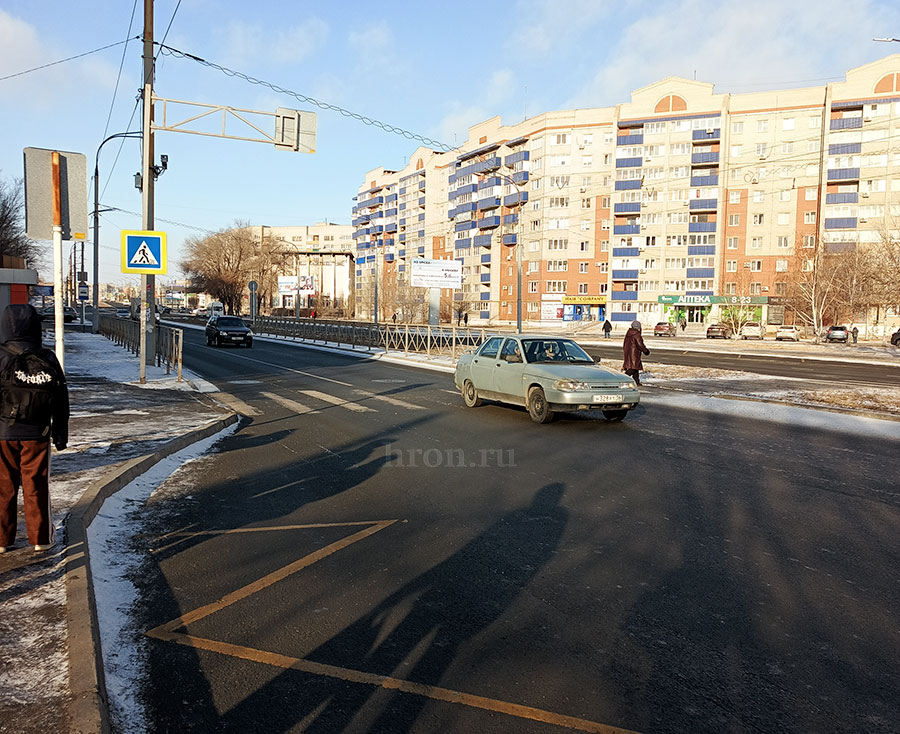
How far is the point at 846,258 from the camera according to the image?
5272 cm

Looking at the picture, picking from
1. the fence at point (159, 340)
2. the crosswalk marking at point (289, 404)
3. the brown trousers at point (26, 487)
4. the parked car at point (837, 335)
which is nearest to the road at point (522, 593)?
the brown trousers at point (26, 487)

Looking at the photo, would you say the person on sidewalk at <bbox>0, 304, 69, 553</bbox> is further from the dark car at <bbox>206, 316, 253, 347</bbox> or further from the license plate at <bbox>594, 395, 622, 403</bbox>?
the dark car at <bbox>206, 316, 253, 347</bbox>

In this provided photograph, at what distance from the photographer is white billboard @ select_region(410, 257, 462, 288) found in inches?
1529

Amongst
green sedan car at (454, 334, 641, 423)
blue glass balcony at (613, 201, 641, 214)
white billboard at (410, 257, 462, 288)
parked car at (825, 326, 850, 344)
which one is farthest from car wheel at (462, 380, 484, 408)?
blue glass balcony at (613, 201, 641, 214)

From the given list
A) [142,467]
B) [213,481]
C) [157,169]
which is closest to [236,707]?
[213,481]

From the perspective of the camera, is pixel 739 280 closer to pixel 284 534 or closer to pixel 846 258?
pixel 846 258

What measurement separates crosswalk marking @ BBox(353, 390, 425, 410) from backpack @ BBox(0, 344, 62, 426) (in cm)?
932

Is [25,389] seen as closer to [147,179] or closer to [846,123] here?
[147,179]

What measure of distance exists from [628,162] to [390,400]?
74590 mm

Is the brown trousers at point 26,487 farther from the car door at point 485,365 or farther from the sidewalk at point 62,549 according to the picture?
the car door at point 485,365

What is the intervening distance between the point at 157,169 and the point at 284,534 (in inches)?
777

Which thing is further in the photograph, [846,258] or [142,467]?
[846,258]

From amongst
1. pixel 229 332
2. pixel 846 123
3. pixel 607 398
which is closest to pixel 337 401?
pixel 607 398

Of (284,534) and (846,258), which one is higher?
(846,258)
